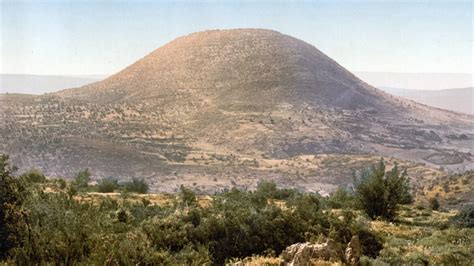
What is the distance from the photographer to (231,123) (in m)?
101

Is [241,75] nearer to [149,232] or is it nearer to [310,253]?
[149,232]

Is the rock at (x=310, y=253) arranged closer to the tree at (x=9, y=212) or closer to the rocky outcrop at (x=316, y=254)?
the rocky outcrop at (x=316, y=254)

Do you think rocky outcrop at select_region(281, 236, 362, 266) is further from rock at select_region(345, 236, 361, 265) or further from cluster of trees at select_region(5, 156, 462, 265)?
cluster of trees at select_region(5, 156, 462, 265)

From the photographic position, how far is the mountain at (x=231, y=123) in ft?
239

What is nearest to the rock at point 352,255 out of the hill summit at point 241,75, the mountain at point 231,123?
the mountain at point 231,123

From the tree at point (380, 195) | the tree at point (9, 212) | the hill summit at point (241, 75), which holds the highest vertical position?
the hill summit at point (241, 75)

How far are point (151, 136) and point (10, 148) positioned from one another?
2494 cm

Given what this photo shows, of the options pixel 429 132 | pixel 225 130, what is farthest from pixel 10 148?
pixel 429 132

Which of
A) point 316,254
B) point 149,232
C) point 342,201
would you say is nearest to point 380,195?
point 342,201

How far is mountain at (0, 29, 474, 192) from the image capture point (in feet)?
239

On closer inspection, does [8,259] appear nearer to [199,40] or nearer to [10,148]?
[10,148]

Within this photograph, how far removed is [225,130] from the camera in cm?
9869

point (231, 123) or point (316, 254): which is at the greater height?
point (231, 123)

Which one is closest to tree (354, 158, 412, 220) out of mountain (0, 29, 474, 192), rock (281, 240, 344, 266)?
rock (281, 240, 344, 266)
